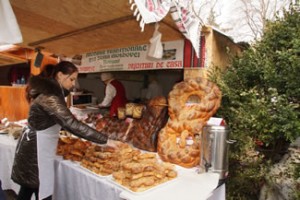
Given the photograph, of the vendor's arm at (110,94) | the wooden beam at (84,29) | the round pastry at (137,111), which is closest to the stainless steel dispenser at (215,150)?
the round pastry at (137,111)

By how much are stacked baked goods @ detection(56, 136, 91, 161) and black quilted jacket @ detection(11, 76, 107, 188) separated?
257 mm

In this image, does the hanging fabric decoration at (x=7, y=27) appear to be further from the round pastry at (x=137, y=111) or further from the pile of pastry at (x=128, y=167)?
the round pastry at (x=137, y=111)

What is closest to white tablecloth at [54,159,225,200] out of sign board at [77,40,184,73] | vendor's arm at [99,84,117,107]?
sign board at [77,40,184,73]

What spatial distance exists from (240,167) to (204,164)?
801 mm

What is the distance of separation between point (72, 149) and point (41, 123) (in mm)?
356

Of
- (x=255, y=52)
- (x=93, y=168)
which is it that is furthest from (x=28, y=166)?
(x=255, y=52)

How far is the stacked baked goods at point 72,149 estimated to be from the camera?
1847mm

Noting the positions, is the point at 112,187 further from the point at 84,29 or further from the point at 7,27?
the point at 84,29

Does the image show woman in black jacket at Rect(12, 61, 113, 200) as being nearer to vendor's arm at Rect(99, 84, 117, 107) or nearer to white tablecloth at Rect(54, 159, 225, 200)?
white tablecloth at Rect(54, 159, 225, 200)

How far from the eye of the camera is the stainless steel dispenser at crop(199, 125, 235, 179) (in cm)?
160

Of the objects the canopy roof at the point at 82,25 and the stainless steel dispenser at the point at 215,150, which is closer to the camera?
the stainless steel dispenser at the point at 215,150

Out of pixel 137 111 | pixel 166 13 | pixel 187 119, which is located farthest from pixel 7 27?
pixel 137 111

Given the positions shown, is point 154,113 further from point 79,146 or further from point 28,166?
point 28,166

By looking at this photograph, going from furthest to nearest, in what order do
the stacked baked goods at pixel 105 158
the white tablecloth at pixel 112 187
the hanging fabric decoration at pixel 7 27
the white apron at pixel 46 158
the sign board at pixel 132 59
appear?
the sign board at pixel 132 59
the white apron at pixel 46 158
the stacked baked goods at pixel 105 158
the white tablecloth at pixel 112 187
the hanging fabric decoration at pixel 7 27
